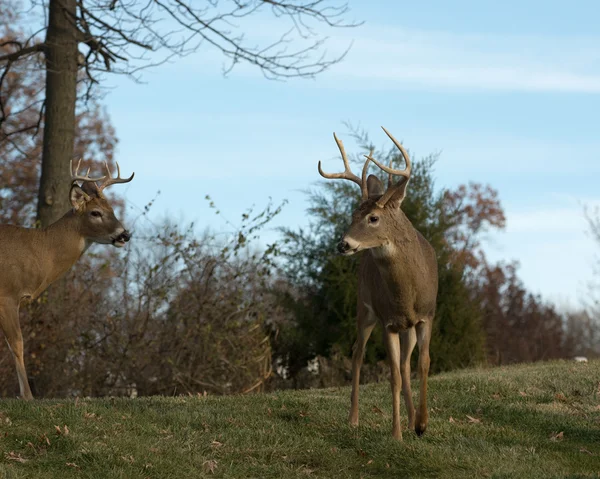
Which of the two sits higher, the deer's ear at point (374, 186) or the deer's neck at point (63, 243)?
the deer's ear at point (374, 186)

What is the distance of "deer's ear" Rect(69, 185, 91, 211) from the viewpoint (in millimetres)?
10336

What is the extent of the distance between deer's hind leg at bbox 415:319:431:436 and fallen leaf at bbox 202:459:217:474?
1.90 m

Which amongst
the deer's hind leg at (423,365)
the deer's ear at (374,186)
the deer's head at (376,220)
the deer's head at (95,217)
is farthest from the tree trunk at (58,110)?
the deer's hind leg at (423,365)

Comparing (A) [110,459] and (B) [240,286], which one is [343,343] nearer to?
(B) [240,286]

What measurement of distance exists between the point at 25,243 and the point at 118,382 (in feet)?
16.0

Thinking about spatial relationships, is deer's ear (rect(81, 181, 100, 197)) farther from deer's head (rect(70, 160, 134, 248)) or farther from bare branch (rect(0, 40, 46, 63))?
bare branch (rect(0, 40, 46, 63))

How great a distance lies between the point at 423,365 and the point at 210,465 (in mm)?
2098

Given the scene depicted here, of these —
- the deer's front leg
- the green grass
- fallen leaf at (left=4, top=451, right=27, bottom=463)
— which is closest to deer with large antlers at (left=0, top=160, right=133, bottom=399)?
the green grass

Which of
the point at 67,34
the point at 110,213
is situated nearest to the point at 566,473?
the point at 110,213

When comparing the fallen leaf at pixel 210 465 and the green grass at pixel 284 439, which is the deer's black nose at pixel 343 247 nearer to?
the green grass at pixel 284 439

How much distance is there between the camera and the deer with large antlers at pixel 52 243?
10062 mm

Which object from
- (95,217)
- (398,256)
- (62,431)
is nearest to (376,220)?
(398,256)

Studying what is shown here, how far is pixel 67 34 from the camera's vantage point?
50.1 feet

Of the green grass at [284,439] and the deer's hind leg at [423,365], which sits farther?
the deer's hind leg at [423,365]
